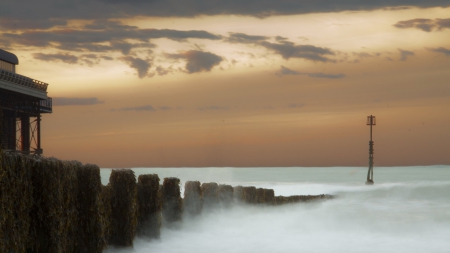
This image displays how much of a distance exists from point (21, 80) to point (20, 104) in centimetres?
484

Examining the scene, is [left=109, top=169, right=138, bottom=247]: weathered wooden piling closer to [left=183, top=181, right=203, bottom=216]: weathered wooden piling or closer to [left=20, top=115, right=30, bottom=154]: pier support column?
[left=183, top=181, right=203, bottom=216]: weathered wooden piling

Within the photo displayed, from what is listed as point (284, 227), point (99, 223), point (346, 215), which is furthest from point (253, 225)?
point (99, 223)

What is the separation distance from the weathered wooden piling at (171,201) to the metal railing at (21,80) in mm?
34321

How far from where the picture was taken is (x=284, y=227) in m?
25.9

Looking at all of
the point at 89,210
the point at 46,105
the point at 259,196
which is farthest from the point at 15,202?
the point at 46,105

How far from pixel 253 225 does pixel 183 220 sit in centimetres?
470

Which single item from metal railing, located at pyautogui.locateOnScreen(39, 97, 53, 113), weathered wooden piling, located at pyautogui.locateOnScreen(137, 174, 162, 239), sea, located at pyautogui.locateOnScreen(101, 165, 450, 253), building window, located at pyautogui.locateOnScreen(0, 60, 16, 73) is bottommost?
sea, located at pyautogui.locateOnScreen(101, 165, 450, 253)

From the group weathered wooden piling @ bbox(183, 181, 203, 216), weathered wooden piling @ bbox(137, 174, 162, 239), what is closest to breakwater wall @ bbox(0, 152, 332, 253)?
weathered wooden piling @ bbox(137, 174, 162, 239)

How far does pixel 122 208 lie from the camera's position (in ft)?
50.5

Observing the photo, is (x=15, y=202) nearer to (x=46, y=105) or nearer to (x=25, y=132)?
(x=25, y=132)

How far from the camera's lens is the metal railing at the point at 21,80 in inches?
1966

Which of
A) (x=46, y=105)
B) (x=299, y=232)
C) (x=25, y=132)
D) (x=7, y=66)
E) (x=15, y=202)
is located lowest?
(x=299, y=232)

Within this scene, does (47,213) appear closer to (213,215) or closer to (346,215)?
(213,215)

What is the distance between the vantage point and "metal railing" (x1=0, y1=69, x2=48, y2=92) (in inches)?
1966
